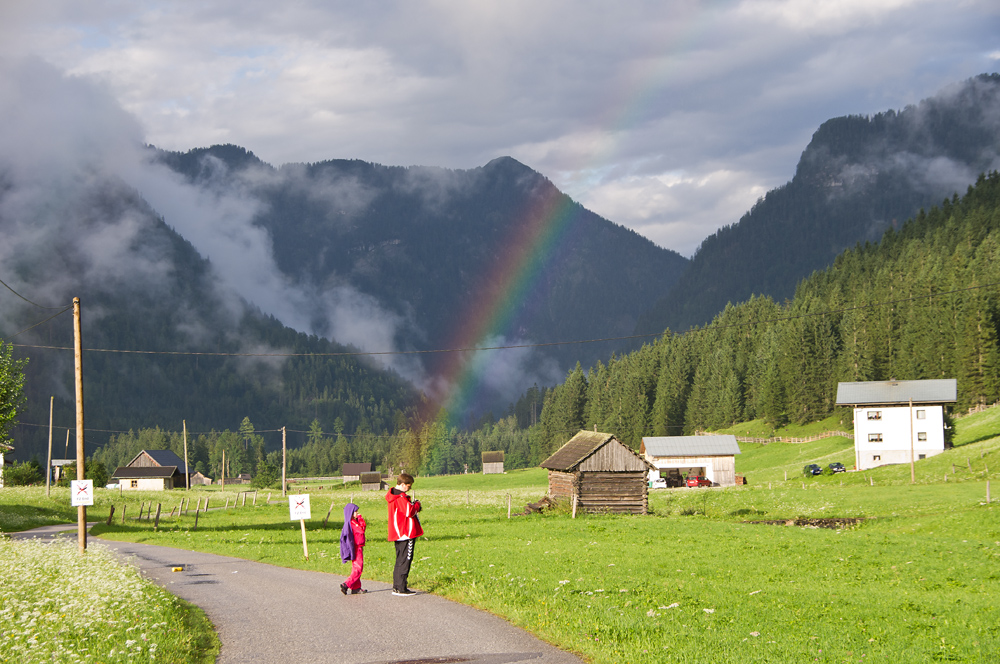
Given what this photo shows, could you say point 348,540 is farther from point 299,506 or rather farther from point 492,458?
point 492,458

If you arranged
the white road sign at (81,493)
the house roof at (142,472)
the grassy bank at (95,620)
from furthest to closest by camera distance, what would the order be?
the house roof at (142,472), the white road sign at (81,493), the grassy bank at (95,620)

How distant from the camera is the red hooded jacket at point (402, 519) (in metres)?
16.7

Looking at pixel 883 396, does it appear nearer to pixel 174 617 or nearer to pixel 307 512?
pixel 307 512

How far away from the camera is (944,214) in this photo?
173125mm

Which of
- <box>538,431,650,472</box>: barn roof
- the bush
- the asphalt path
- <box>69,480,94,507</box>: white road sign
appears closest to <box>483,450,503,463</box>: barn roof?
the bush

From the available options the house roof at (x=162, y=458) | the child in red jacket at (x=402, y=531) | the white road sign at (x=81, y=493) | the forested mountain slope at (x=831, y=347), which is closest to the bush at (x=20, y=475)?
the house roof at (x=162, y=458)

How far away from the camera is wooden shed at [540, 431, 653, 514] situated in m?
53.4

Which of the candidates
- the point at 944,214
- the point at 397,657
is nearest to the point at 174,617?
the point at 397,657

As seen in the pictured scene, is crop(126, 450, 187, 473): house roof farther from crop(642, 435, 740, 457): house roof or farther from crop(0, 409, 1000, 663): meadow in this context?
crop(0, 409, 1000, 663): meadow

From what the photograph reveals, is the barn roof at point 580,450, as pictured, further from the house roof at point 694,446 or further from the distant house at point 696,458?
the house roof at point 694,446

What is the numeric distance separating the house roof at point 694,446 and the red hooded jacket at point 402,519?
80619 mm

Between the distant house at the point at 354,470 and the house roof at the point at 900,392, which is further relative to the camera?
the distant house at the point at 354,470

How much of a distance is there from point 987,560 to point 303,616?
65.1ft

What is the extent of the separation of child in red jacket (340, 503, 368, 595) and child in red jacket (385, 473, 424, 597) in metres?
0.66
